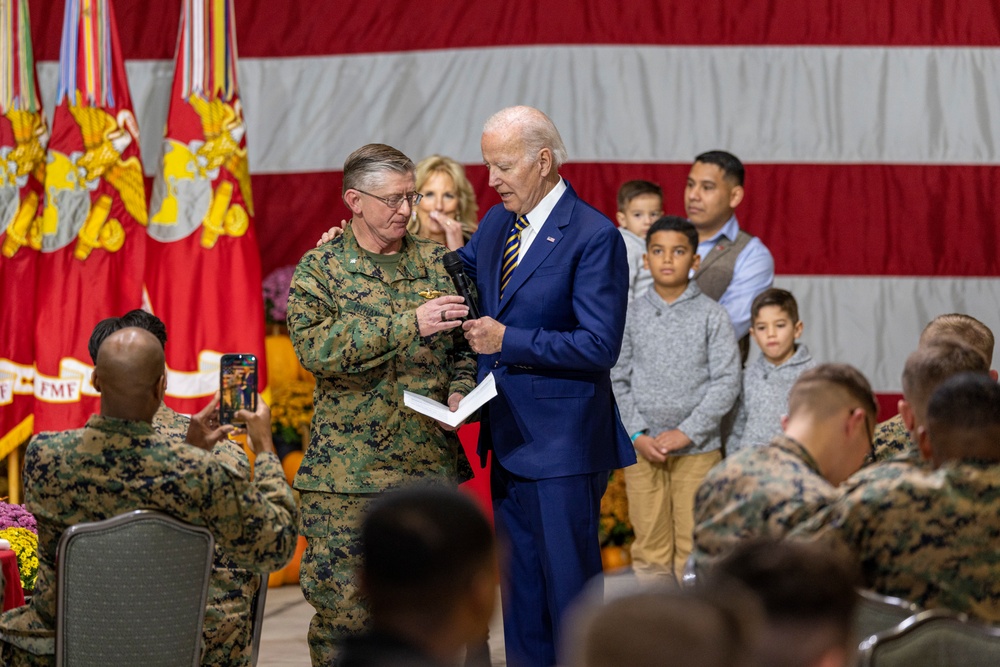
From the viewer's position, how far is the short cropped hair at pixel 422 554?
191 cm

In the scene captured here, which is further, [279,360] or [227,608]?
[279,360]

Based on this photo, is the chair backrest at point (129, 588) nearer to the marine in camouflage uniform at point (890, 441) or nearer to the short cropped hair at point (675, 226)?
the marine in camouflage uniform at point (890, 441)

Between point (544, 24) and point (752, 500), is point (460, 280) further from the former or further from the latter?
point (544, 24)

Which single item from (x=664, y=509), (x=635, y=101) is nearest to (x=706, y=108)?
(x=635, y=101)

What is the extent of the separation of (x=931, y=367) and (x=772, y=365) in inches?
94.6

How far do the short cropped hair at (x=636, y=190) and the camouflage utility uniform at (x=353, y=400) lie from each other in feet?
7.19

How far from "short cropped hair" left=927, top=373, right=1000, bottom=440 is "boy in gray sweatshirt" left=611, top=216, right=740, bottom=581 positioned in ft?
9.04

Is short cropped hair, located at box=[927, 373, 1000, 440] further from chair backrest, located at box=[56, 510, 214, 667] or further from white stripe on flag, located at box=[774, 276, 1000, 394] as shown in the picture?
white stripe on flag, located at box=[774, 276, 1000, 394]

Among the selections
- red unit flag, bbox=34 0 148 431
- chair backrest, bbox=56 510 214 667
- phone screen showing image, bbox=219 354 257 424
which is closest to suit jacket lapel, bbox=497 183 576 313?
phone screen showing image, bbox=219 354 257 424

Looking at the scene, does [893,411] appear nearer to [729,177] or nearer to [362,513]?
[729,177]

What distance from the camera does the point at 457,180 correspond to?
546 cm

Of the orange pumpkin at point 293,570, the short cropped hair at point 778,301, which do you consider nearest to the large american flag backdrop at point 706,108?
the short cropped hair at point 778,301

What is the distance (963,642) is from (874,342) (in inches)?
171

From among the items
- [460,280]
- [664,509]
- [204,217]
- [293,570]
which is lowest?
[293,570]
